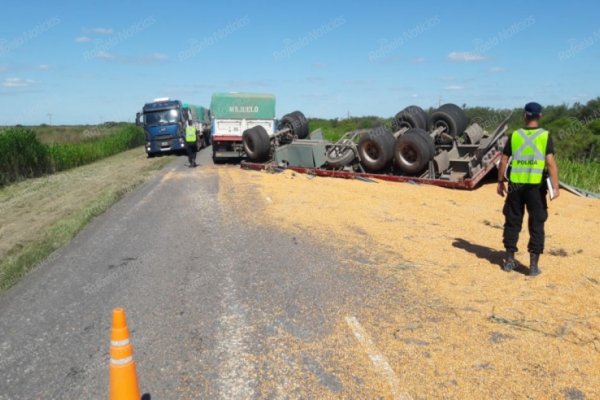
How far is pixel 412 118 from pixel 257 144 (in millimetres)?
5479

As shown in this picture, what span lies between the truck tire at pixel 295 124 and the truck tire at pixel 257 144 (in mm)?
2176

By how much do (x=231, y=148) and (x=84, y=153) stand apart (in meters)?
12.6

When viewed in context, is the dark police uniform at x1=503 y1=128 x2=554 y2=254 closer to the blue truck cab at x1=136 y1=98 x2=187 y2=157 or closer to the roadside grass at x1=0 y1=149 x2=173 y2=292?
the roadside grass at x1=0 y1=149 x2=173 y2=292

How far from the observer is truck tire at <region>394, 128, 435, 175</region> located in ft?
43.3

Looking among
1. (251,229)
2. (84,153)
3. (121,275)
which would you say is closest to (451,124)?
(251,229)

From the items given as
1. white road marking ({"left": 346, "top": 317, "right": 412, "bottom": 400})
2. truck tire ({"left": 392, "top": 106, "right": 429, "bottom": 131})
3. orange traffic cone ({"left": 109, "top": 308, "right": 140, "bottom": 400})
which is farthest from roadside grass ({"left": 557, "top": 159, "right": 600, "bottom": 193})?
orange traffic cone ({"left": 109, "top": 308, "right": 140, "bottom": 400})

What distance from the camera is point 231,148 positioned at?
20.1 meters

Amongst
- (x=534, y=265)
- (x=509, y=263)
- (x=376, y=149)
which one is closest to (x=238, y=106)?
(x=376, y=149)

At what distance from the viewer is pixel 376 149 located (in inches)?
565

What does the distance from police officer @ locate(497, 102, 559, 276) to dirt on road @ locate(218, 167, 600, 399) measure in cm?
48

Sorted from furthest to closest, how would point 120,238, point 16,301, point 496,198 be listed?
1. point 496,198
2. point 120,238
3. point 16,301

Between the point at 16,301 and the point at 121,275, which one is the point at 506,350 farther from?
the point at 16,301

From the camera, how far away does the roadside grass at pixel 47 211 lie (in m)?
7.65

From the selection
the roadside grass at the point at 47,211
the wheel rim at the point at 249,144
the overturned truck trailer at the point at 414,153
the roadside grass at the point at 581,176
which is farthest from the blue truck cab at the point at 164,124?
the roadside grass at the point at 581,176
